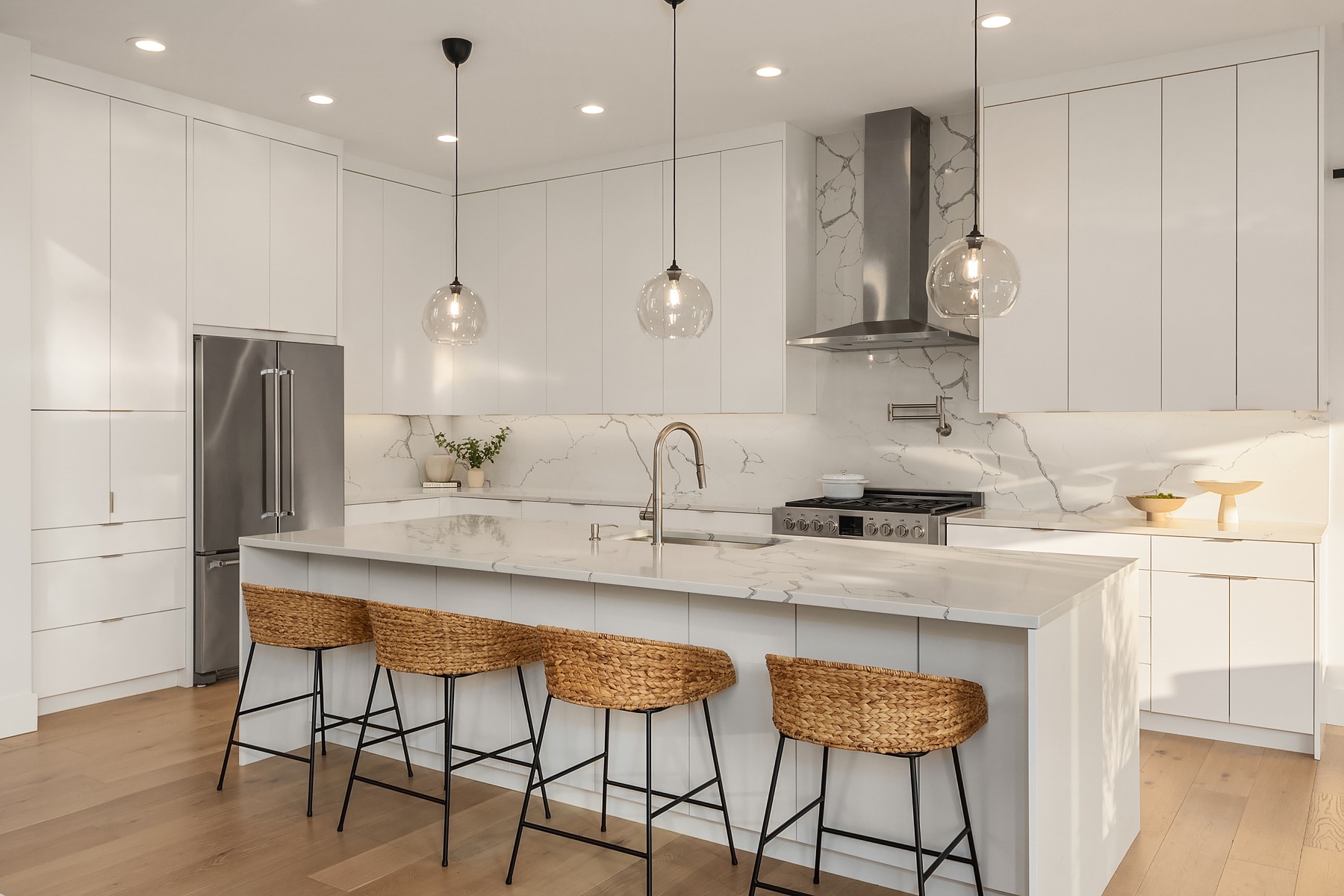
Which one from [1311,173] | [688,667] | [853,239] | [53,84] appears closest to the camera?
[688,667]

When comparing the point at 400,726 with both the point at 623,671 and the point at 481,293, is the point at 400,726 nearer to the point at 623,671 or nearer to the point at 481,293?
the point at 623,671

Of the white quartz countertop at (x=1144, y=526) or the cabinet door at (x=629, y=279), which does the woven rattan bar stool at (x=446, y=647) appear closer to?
the white quartz countertop at (x=1144, y=526)

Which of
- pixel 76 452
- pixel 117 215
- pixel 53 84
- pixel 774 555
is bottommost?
pixel 774 555

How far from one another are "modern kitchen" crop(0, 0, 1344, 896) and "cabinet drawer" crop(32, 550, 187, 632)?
2cm

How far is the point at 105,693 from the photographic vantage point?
4527mm

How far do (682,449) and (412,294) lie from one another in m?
1.99

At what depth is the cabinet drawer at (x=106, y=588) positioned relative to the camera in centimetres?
428

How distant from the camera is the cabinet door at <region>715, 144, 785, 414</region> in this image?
16.9 feet

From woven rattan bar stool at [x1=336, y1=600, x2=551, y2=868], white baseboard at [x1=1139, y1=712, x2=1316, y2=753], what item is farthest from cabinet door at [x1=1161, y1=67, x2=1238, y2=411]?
woven rattan bar stool at [x1=336, y1=600, x2=551, y2=868]

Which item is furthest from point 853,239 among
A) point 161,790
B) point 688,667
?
point 161,790

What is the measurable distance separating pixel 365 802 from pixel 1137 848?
2.46 m

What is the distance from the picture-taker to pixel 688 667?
261 centimetres

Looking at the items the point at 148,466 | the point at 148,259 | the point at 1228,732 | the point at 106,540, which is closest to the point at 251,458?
the point at 148,466

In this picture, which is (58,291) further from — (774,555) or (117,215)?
(774,555)
